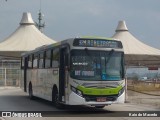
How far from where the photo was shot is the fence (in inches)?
2020

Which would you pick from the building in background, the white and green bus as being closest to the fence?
the building in background

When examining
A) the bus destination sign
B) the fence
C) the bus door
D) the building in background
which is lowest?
the fence

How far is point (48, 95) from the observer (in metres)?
20.0

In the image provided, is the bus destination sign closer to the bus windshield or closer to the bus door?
the bus windshield

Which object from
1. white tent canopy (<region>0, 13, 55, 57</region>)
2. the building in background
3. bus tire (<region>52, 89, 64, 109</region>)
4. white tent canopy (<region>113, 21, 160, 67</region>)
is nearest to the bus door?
bus tire (<region>52, 89, 64, 109</region>)

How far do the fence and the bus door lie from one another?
112ft

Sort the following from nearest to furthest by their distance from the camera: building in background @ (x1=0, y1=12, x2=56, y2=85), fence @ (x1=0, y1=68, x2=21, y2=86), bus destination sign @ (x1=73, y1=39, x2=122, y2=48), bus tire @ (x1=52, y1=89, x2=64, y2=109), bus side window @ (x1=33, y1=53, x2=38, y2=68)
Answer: bus destination sign @ (x1=73, y1=39, x2=122, y2=48), bus tire @ (x1=52, y1=89, x2=64, y2=109), bus side window @ (x1=33, y1=53, x2=38, y2=68), fence @ (x1=0, y1=68, x2=21, y2=86), building in background @ (x1=0, y1=12, x2=56, y2=85)

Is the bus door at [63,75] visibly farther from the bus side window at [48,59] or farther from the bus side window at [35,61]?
the bus side window at [35,61]

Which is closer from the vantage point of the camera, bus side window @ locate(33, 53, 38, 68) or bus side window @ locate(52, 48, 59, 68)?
bus side window @ locate(52, 48, 59, 68)

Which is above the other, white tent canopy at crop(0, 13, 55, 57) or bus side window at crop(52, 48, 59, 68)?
white tent canopy at crop(0, 13, 55, 57)

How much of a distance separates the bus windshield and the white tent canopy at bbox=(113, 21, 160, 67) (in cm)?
5852

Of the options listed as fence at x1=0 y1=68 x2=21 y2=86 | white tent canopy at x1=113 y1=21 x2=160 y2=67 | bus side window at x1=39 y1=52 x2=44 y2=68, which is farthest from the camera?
white tent canopy at x1=113 y1=21 x2=160 y2=67

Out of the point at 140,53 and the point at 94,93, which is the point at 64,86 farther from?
the point at 140,53

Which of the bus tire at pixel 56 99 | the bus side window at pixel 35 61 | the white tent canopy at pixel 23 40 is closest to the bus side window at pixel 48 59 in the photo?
the bus tire at pixel 56 99
